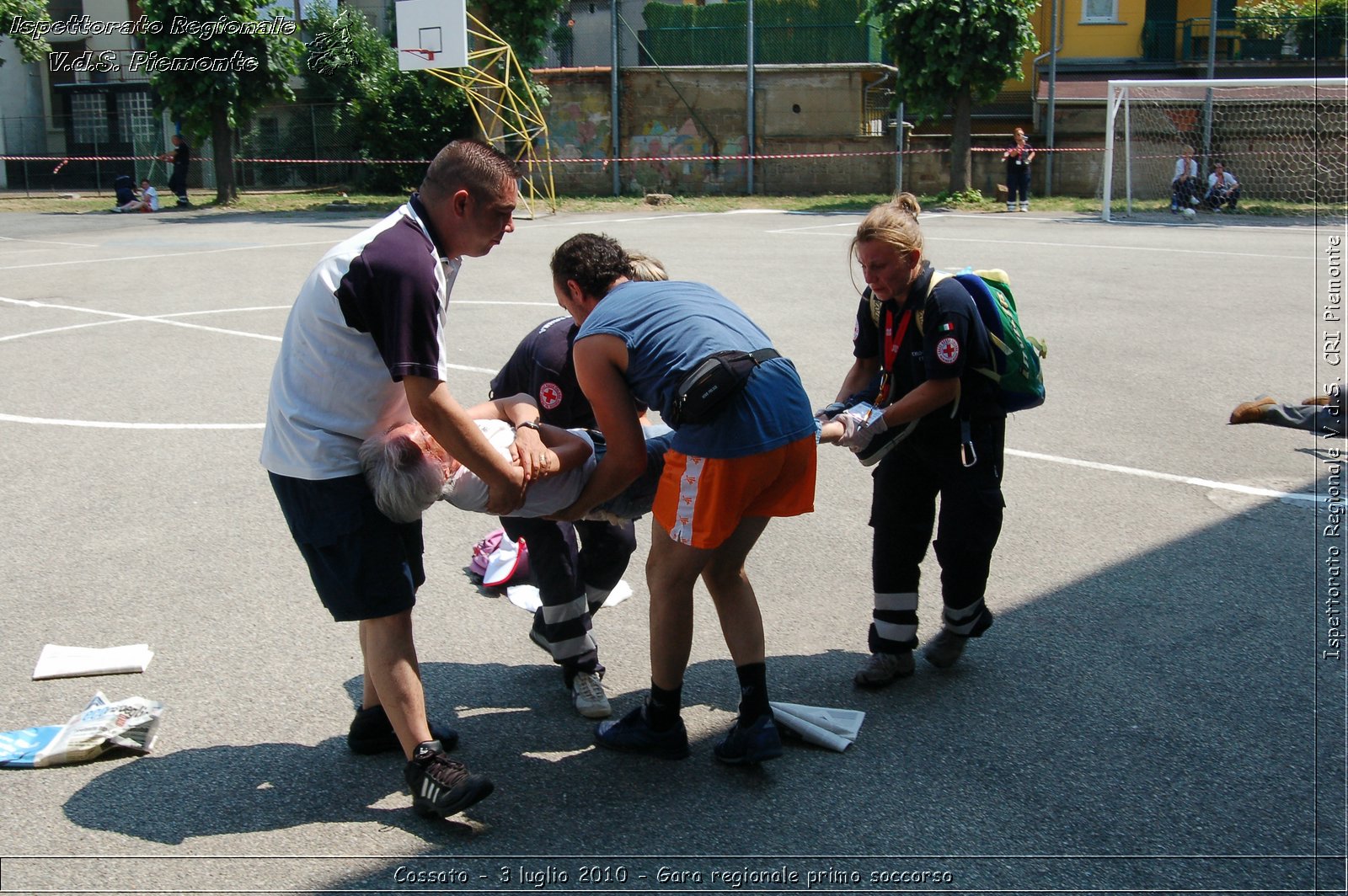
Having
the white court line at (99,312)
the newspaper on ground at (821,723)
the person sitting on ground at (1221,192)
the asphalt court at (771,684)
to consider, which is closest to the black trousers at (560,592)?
the asphalt court at (771,684)

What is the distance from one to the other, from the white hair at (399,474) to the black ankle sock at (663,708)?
1027 millimetres

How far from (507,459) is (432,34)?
24394 millimetres

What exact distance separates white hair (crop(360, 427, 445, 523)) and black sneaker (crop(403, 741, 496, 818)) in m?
0.71

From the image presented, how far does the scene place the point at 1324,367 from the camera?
9.52m

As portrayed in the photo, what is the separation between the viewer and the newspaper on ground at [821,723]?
13.0ft

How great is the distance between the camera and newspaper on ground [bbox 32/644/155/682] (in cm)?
447

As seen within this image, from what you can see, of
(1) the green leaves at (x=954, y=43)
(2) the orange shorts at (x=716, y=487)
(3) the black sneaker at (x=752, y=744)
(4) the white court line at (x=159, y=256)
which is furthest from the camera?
(1) the green leaves at (x=954, y=43)

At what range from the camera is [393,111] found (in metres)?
32.6

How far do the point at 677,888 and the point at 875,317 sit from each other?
2.31 meters

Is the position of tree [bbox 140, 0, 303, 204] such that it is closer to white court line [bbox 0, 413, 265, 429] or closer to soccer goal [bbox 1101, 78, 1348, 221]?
soccer goal [bbox 1101, 78, 1348, 221]

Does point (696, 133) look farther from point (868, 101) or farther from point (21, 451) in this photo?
point (21, 451)

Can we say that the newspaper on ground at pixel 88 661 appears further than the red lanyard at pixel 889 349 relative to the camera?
Yes

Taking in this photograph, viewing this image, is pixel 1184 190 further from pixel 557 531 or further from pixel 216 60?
pixel 557 531

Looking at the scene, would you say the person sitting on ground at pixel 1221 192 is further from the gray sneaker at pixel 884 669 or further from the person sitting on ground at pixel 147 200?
the person sitting on ground at pixel 147 200
